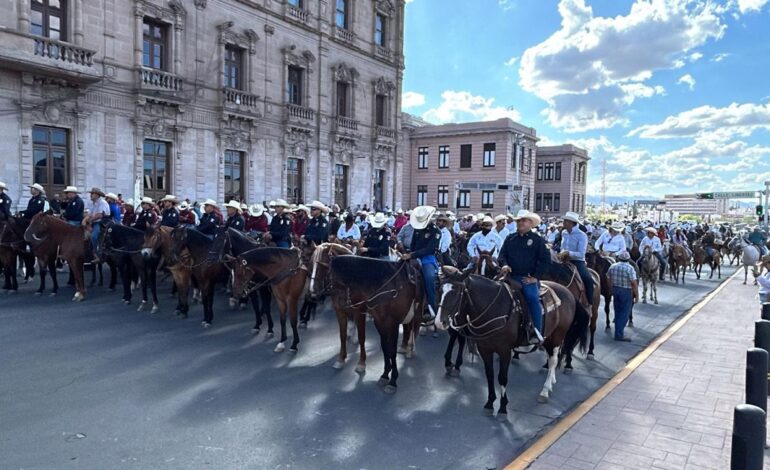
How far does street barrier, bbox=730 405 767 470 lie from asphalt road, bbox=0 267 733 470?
6.93 feet

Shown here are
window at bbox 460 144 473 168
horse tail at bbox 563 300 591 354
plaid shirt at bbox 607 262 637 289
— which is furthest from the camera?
window at bbox 460 144 473 168

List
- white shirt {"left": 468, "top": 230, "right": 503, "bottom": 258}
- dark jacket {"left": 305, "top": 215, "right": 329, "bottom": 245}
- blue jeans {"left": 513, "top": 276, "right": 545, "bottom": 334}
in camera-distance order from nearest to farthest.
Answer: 1. blue jeans {"left": 513, "top": 276, "right": 545, "bottom": 334}
2. dark jacket {"left": 305, "top": 215, "right": 329, "bottom": 245}
3. white shirt {"left": 468, "top": 230, "right": 503, "bottom": 258}

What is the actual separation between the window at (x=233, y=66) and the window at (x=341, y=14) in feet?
27.6

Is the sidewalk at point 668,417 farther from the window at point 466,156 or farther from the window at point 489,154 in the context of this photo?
the window at point 466,156

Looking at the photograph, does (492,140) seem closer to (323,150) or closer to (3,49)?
(323,150)

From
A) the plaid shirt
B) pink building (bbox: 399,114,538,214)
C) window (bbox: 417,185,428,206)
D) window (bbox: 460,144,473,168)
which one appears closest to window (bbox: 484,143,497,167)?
pink building (bbox: 399,114,538,214)

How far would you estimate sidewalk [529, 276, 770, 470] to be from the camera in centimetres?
502

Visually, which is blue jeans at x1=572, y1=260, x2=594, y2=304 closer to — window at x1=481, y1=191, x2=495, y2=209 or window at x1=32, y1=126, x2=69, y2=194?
window at x1=32, y1=126, x2=69, y2=194

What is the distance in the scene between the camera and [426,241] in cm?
829

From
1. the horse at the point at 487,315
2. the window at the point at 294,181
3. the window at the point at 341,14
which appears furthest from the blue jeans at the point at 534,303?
the window at the point at 341,14

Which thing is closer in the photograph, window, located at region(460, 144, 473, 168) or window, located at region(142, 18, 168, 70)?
window, located at region(142, 18, 168, 70)

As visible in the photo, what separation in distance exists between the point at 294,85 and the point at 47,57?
13.8 metres

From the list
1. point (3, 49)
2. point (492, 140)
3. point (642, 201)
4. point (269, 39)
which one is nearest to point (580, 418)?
point (3, 49)

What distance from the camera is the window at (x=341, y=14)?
32219 millimetres
